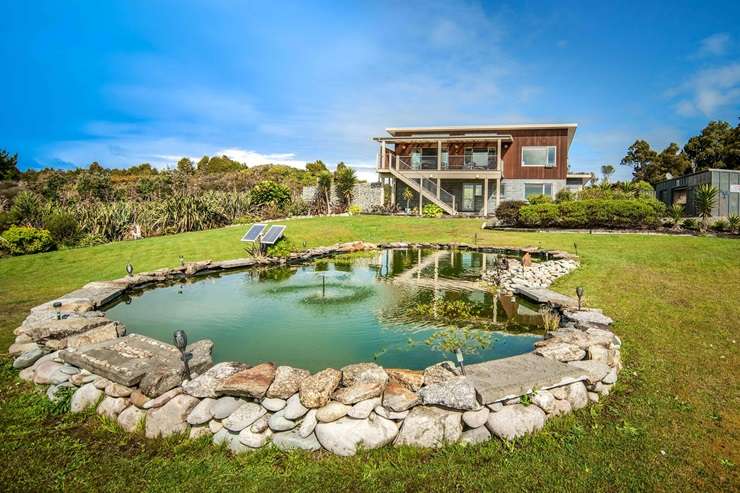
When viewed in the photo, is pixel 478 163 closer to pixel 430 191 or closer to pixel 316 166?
A: pixel 430 191

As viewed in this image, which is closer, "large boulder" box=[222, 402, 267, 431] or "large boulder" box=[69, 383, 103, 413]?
"large boulder" box=[222, 402, 267, 431]

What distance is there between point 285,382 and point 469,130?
25.8m

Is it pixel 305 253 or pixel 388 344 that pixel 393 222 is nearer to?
pixel 305 253

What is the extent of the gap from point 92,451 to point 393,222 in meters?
18.0

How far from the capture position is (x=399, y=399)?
11.4ft

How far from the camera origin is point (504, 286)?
9188mm

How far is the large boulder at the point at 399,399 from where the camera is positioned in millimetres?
3418

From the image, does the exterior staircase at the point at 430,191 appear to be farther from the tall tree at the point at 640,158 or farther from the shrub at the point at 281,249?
the tall tree at the point at 640,158

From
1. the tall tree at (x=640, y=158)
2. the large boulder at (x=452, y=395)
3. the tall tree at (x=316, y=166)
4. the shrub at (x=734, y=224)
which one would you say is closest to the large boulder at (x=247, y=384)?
the large boulder at (x=452, y=395)

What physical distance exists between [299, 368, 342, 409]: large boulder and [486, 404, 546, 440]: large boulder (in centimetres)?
140

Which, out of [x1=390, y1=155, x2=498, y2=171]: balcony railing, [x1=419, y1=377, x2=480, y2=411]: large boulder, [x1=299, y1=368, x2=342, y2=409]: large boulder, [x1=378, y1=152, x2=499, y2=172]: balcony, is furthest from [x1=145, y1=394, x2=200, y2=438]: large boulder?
[x1=390, y1=155, x2=498, y2=171]: balcony railing

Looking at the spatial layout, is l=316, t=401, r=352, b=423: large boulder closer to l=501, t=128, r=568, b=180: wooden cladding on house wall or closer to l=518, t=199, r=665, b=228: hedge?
l=518, t=199, r=665, b=228: hedge

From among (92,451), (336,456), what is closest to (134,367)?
(92,451)

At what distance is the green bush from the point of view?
1291 cm
